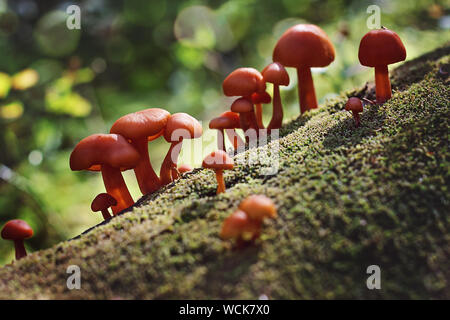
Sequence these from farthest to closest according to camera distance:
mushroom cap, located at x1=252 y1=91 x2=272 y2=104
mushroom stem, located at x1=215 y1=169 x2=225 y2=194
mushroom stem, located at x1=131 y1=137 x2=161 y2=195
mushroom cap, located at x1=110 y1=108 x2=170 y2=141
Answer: mushroom cap, located at x1=252 y1=91 x2=272 y2=104
mushroom stem, located at x1=131 y1=137 x2=161 y2=195
mushroom cap, located at x1=110 y1=108 x2=170 y2=141
mushroom stem, located at x1=215 y1=169 x2=225 y2=194

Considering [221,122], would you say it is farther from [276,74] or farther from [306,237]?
[306,237]

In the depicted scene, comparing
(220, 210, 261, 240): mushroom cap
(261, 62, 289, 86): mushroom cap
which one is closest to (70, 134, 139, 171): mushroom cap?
(220, 210, 261, 240): mushroom cap

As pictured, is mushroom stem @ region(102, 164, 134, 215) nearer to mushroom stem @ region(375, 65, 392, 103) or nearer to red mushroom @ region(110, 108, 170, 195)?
red mushroom @ region(110, 108, 170, 195)

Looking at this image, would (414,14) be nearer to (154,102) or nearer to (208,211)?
(154,102)

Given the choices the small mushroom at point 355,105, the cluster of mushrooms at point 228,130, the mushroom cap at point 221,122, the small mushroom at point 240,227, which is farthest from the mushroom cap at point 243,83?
the small mushroom at point 240,227

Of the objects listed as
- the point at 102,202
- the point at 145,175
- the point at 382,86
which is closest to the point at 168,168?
the point at 145,175

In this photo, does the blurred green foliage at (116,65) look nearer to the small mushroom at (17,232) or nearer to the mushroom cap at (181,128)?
the small mushroom at (17,232)
